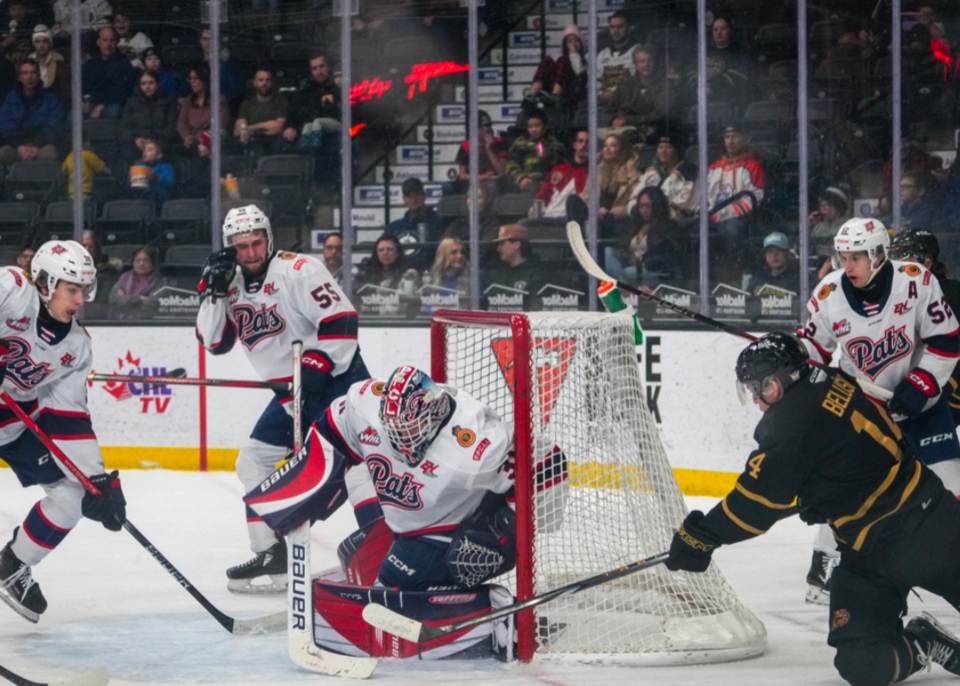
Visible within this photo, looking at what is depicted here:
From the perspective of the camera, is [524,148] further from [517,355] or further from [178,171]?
[517,355]

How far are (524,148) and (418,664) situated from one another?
12.1 ft

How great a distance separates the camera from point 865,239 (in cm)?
363

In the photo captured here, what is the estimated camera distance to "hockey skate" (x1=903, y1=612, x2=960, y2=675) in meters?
2.88

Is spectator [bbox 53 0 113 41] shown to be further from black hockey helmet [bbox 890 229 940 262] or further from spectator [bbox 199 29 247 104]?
black hockey helmet [bbox 890 229 940 262]

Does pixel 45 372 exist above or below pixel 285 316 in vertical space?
below

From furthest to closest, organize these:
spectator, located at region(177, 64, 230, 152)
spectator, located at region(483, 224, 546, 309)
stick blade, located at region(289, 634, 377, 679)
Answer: spectator, located at region(177, 64, 230, 152) → spectator, located at region(483, 224, 546, 309) → stick blade, located at region(289, 634, 377, 679)

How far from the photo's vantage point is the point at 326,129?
654 centimetres

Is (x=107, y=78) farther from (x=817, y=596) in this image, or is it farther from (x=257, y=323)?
(x=817, y=596)

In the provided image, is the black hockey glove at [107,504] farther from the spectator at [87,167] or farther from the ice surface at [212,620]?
the spectator at [87,167]

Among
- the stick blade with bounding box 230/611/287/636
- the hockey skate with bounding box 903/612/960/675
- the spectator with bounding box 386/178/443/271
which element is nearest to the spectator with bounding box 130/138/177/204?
the spectator with bounding box 386/178/443/271

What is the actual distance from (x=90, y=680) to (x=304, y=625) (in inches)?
19.6

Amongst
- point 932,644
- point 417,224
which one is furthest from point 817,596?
point 417,224

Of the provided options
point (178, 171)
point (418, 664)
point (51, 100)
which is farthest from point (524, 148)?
point (418, 664)

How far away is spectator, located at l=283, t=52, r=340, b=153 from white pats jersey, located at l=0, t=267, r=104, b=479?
306 cm
